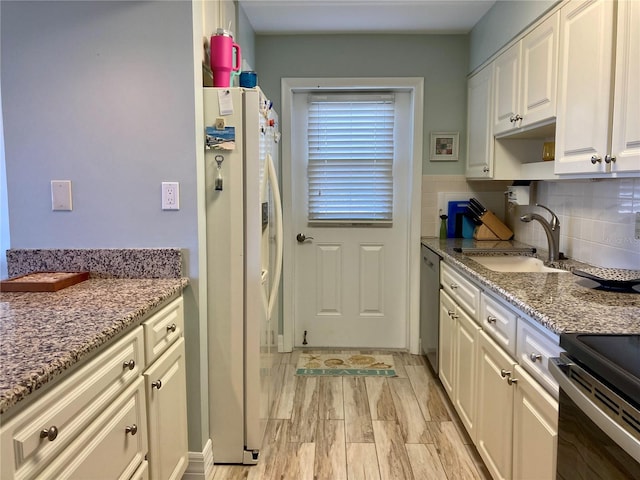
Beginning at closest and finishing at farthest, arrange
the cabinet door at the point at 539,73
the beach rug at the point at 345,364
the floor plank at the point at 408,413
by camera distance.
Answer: the cabinet door at the point at 539,73 → the floor plank at the point at 408,413 → the beach rug at the point at 345,364

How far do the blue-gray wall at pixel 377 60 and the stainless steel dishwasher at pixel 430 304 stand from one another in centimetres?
112

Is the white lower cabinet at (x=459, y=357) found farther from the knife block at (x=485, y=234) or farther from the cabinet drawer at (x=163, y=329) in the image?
the cabinet drawer at (x=163, y=329)

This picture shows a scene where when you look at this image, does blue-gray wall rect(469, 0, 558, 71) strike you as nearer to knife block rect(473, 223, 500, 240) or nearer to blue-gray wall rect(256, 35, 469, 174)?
blue-gray wall rect(256, 35, 469, 174)

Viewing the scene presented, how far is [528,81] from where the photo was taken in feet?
7.80

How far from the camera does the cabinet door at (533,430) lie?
1396 millimetres

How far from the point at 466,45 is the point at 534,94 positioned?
130 centimetres

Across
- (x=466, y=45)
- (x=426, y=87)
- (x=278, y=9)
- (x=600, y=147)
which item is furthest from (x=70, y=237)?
(x=466, y=45)

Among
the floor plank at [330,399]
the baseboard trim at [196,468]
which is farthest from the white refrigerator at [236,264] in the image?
the floor plank at [330,399]

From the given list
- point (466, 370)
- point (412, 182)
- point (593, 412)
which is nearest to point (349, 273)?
point (412, 182)

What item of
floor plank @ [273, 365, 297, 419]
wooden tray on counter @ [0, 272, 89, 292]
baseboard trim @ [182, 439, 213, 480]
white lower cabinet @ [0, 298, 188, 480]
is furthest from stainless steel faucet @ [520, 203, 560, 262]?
wooden tray on counter @ [0, 272, 89, 292]

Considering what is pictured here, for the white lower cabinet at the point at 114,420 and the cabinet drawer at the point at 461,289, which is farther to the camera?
the cabinet drawer at the point at 461,289

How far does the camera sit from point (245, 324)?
6.95ft

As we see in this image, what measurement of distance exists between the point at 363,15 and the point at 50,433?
2.91m

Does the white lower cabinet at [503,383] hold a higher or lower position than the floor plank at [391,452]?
higher
